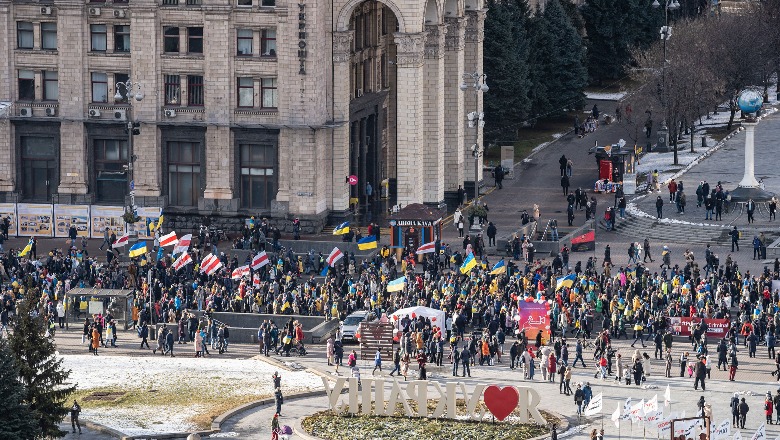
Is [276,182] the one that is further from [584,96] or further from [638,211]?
[584,96]

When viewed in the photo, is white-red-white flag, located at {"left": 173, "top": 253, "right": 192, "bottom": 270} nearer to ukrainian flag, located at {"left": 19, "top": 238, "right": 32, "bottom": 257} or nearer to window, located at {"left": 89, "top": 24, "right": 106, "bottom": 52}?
ukrainian flag, located at {"left": 19, "top": 238, "right": 32, "bottom": 257}

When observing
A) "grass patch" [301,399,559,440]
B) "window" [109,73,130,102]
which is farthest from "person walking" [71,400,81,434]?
"window" [109,73,130,102]

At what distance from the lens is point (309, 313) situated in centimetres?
9494

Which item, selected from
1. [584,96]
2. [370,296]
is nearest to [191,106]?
[370,296]

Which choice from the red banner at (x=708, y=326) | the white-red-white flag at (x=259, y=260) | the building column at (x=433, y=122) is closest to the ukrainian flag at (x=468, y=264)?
the white-red-white flag at (x=259, y=260)

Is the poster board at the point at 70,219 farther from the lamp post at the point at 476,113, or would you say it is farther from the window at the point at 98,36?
the lamp post at the point at 476,113

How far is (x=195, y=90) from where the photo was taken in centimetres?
11188

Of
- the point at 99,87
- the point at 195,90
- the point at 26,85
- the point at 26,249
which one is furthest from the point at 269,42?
the point at 26,249

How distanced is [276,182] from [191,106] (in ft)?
19.0

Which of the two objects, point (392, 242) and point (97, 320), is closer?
point (97, 320)

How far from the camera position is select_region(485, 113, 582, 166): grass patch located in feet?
439

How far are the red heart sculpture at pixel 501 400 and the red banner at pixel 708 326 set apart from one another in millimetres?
13605

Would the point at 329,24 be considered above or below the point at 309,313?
above

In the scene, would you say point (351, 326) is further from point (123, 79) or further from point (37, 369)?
point (123, 79)
